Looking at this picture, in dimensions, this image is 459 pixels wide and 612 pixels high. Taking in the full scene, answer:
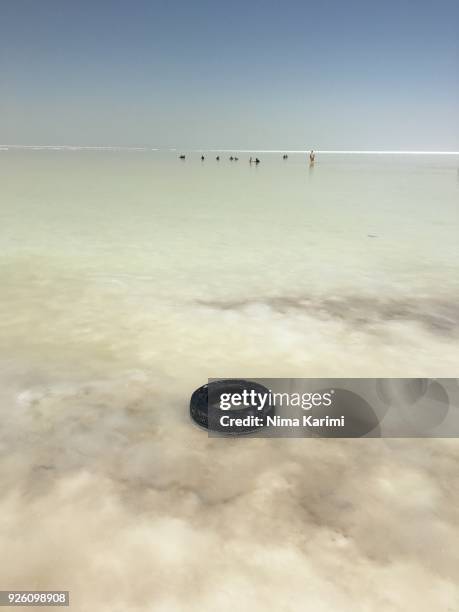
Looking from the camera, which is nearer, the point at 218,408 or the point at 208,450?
the point at 208,450

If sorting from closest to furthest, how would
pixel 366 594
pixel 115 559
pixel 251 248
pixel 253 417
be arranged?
pixel 366 594
pixel 115 559
pixel 253 417
pixel 251 248

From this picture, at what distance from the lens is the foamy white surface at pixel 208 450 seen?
7.38 ft

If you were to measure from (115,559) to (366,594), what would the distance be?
1177 millimetres

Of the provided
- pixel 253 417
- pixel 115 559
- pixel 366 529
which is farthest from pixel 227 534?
pixel 253 417

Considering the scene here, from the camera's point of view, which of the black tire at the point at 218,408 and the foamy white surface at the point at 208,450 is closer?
the foamy white surface at the point at 208,450

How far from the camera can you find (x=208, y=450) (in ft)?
10.4

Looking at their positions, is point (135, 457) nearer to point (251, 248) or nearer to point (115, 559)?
point (115, 559)

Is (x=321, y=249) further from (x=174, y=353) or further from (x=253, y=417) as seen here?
(x=253, y=417)

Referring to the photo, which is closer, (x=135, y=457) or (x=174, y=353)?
(x=135, y=457)

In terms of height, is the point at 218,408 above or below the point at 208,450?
above

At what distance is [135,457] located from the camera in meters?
3.08

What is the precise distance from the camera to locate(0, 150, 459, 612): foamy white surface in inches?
88.5

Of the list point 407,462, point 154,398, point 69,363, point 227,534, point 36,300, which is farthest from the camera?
point 36,300

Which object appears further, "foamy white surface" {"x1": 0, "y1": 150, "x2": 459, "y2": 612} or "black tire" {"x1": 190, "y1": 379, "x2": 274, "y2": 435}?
"black tire" {"x1": 190, "y1": 379, "x2": 274, "y2": 435}
